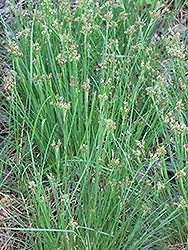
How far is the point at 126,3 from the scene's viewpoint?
2352mm

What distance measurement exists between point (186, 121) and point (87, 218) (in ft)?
2.96

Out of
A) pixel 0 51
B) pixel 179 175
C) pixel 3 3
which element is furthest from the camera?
pixel 3 3

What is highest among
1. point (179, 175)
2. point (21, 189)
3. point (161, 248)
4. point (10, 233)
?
point (179, 175)

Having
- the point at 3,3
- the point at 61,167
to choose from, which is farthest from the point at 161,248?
the point at 3,3

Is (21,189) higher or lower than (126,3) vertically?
lower

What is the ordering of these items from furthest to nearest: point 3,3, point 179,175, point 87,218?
point 3,3, point 87,218, point 179,175

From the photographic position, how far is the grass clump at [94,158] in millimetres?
1302

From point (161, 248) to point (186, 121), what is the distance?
80 centimetres

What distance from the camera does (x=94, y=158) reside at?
1.51 m

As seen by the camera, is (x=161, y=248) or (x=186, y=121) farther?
(x=186, y=121)

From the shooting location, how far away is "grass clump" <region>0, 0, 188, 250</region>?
51.3 inches

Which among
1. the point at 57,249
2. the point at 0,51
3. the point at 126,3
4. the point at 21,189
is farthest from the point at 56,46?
the point at 57,249

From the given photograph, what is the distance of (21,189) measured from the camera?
1622 millimetres

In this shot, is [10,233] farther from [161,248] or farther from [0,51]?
[0,51]
